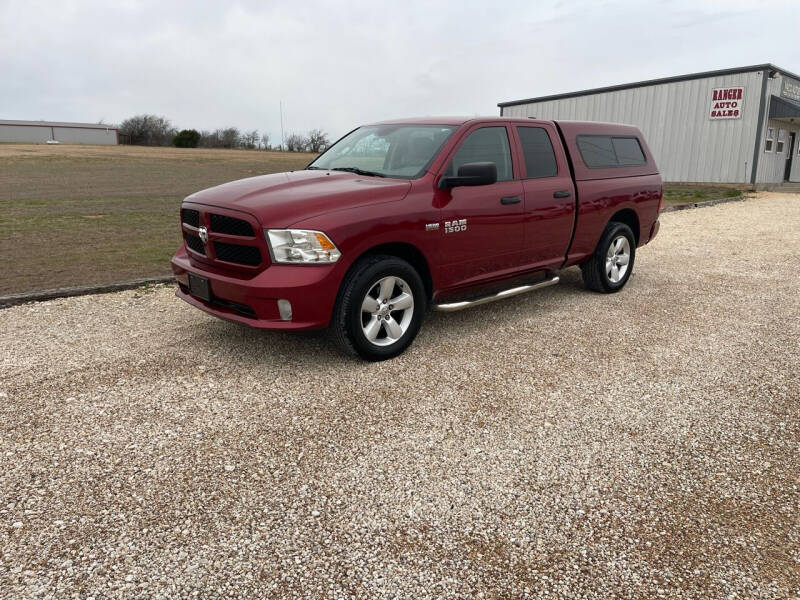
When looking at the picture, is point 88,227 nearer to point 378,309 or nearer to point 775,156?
point 378,309

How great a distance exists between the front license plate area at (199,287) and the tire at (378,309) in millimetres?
1005

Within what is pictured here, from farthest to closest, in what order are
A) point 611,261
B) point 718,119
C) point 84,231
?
1. point 718,119
2. point 84,231
3. point 611,261

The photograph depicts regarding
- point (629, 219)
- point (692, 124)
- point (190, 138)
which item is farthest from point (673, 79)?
point (190, 138)

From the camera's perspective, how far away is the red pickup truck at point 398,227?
13.4ft

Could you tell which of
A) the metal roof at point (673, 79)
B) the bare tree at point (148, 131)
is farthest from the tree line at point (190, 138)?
the metal roof at point (673, 79)

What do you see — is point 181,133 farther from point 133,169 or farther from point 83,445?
point 83,445

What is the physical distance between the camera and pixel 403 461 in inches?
126

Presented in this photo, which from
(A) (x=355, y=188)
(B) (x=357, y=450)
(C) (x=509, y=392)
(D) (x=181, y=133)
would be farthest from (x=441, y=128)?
(D) (x=181, y=133)

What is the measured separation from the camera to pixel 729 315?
6004 mm

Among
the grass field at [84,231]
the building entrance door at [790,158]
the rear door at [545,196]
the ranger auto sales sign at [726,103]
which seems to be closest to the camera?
the rear door at [545,196]

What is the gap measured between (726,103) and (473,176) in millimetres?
23276

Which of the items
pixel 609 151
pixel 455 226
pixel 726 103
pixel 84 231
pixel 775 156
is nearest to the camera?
pixel 455 226

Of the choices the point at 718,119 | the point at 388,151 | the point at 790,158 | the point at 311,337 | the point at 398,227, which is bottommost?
the point at 311,337

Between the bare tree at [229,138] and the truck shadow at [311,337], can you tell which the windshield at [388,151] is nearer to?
the truck shadow at [311,337]
